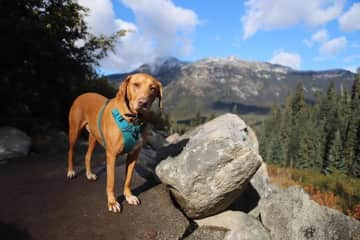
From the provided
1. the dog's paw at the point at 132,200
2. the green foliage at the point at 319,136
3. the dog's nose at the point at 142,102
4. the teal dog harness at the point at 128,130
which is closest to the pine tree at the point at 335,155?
the green foliage at the point at 319,136

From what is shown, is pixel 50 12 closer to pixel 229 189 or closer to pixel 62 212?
pixel 62 212

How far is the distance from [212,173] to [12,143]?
7.40 meters

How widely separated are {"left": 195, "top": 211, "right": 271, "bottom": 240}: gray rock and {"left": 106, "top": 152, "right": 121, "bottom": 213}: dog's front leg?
1848mm

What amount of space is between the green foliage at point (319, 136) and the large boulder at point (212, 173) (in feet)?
184

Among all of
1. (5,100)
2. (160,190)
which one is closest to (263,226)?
(160,190)

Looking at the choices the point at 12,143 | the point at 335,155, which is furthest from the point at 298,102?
the point at 12,143

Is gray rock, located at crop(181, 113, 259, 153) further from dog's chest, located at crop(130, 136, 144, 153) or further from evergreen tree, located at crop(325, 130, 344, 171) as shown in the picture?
evergreen tree, located at crop(325, 130, 344, 171)

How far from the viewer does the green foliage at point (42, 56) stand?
10.8 m

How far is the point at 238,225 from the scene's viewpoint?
5.70 metres

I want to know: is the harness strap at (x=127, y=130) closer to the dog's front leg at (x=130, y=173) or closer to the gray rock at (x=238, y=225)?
the dog's front leg at (x=130, y=173)

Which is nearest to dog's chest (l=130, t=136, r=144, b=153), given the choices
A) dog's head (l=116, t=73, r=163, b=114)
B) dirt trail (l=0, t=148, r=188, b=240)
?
dog's head (l=116, t=73, r=163, b=114)

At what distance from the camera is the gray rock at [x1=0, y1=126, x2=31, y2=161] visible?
28.8ft

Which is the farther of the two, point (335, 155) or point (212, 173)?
point (335, 155)

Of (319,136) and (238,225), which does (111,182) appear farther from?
(319,136)
